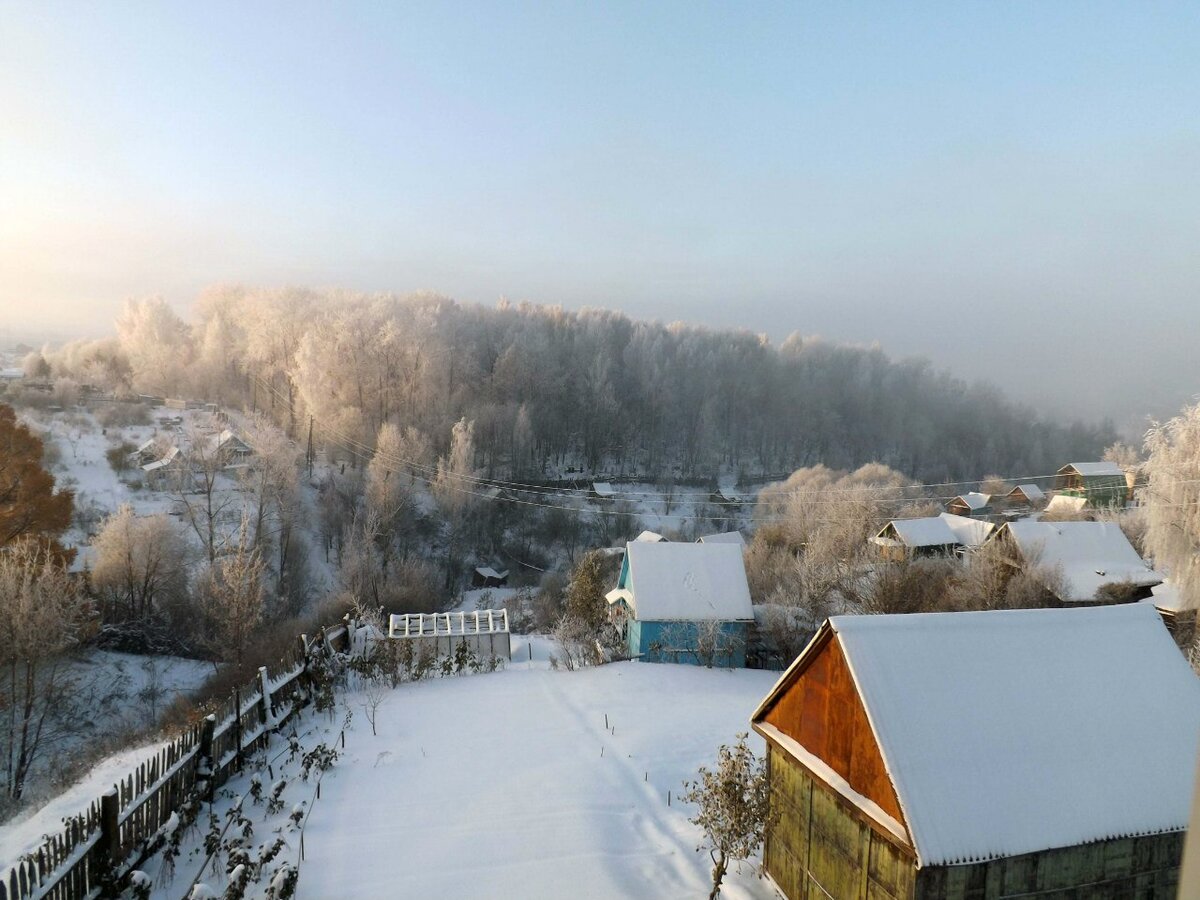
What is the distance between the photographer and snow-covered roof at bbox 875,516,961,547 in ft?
113

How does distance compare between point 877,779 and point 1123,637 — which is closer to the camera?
point 877,779

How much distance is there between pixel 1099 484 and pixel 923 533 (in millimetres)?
21985

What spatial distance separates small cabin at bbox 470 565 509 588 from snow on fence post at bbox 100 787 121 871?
34.1m

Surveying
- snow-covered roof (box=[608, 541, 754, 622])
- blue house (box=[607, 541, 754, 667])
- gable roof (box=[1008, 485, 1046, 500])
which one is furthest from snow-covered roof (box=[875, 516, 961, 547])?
gable roof (box=[1008, 485, 1046, 500])

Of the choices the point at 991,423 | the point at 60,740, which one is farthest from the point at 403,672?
the point at 991,423

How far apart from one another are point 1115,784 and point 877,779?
6.80 feet

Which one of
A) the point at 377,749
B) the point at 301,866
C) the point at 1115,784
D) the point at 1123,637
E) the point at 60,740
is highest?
the point at 1123,637

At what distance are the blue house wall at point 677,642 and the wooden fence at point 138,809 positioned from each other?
1232 cm

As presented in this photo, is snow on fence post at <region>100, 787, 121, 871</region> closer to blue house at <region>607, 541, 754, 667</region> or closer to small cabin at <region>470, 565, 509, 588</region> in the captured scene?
blue house at <region>607, 541, 754, 667</region>

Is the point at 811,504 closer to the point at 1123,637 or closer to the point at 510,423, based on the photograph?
the point at 510,423

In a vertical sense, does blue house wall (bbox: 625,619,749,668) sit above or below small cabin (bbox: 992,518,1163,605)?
below

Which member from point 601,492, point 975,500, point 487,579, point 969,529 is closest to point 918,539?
point 969,529

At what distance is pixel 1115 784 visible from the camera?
234 inches

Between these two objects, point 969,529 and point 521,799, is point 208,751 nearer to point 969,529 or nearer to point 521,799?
point 521,799
